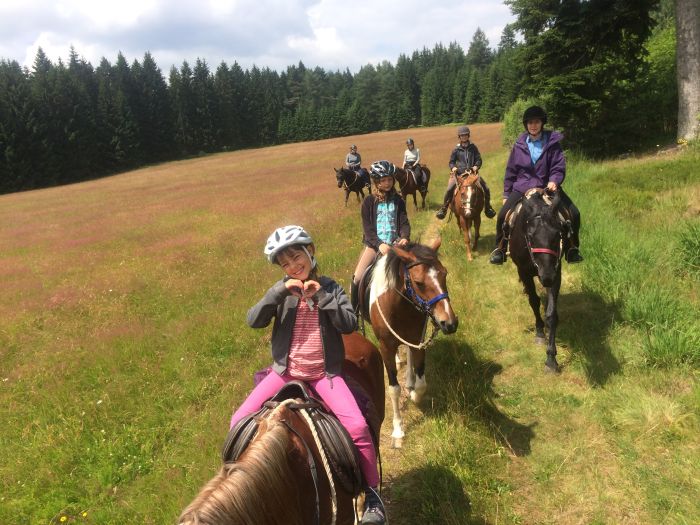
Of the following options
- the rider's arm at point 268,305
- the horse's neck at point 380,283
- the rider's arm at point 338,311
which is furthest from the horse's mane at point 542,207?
the rider's arm at point 268,305

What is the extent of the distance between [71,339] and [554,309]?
30.6ft

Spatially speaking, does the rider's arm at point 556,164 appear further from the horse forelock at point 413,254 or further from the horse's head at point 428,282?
the horse forelock at point 413,254

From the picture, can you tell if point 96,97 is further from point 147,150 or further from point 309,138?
point 309,138

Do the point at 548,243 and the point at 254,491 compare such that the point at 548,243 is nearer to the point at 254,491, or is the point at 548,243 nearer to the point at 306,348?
the point at 306,348

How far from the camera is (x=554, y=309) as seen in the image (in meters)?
5.61

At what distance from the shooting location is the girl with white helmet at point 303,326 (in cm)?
319

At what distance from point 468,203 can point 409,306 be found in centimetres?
674

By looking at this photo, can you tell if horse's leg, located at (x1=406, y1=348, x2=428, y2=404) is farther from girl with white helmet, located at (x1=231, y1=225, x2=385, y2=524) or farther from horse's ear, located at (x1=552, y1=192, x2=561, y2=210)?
horse's ear, located at (x1=552, y1=192, x2=561, y2=210)

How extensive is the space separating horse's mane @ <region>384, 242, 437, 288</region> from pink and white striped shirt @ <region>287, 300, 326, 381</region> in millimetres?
1492

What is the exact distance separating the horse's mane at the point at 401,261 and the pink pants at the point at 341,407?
1638mm

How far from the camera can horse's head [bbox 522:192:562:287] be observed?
542 centimetres

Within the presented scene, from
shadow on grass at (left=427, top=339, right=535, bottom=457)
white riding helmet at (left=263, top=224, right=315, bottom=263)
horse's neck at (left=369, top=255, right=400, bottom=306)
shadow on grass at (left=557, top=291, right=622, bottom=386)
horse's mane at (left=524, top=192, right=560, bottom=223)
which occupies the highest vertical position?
white riding helmet at (left=263, top=224, right=315, bottom=263)

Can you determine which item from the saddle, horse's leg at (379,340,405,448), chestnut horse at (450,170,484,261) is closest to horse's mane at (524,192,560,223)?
horse's leg at (379,340,405,448)

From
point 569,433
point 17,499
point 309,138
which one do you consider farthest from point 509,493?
point 309,138
